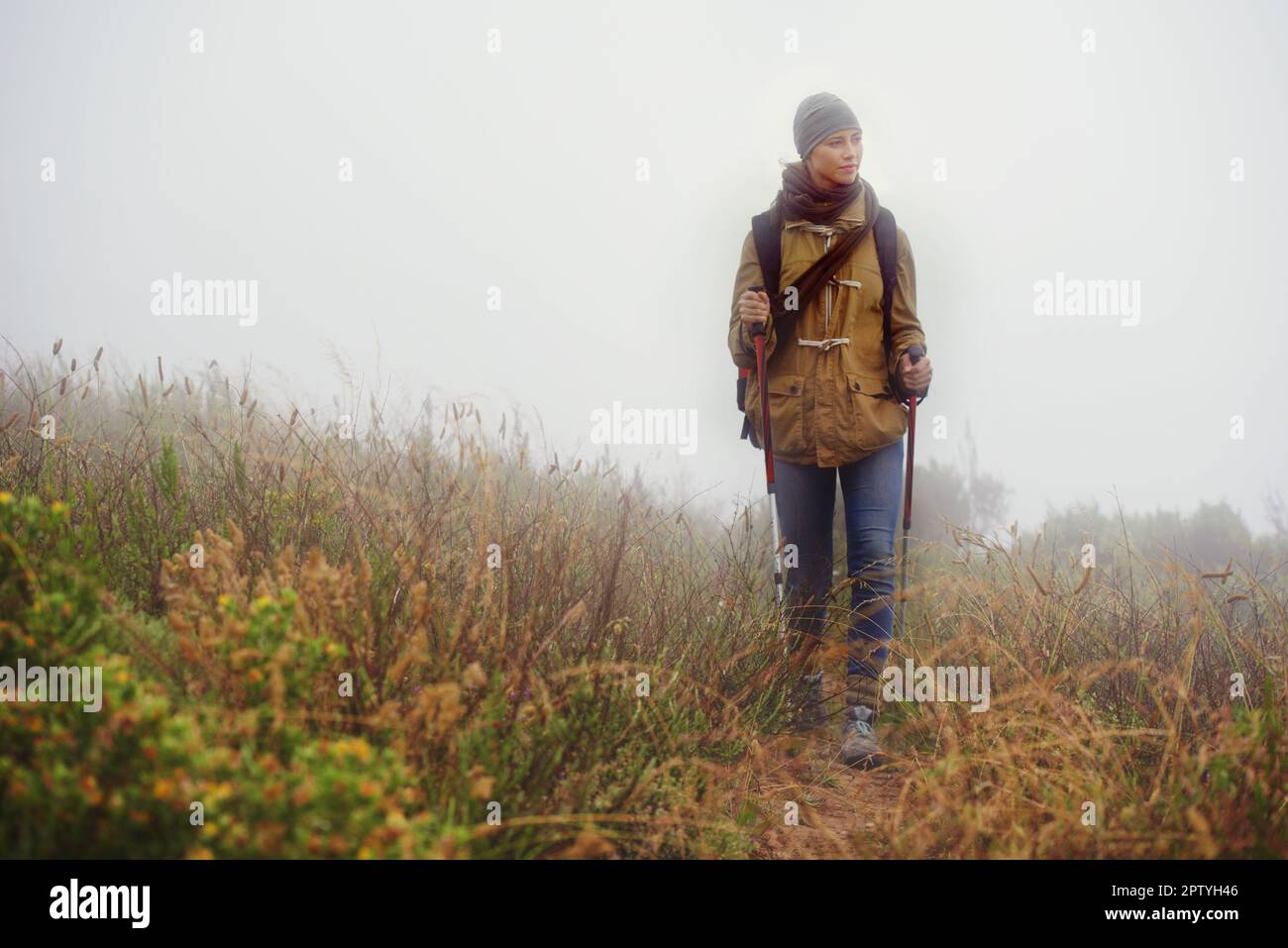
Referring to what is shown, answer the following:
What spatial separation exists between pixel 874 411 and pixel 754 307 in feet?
2.06

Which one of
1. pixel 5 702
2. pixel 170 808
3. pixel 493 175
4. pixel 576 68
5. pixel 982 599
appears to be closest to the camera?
pixel 170 808

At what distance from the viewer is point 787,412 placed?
11.1 feet

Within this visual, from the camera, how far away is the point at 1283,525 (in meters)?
7.03

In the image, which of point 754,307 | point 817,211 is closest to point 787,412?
point 754,307

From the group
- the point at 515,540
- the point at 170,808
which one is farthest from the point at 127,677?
the point at 515,540

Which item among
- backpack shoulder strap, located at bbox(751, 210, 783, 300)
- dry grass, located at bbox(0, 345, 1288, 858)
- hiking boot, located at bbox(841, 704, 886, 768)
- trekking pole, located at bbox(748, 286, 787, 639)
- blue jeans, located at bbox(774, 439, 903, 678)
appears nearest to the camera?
dry grass, located at bbox(0, 345, 1288, 858)

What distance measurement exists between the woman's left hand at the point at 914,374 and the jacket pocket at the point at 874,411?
0.08 m

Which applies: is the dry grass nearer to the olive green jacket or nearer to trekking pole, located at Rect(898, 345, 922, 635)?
trekking pole, located at Rect(898, 345, 922, 635)

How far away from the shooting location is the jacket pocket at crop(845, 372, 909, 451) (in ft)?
10.7

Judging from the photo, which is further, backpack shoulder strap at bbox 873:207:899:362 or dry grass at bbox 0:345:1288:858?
backpack shoulder strap at bbox 873:207:899:362

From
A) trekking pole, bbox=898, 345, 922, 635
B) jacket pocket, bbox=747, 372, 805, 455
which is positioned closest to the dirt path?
trekking pole, bbox=898, 345, 922, 635
